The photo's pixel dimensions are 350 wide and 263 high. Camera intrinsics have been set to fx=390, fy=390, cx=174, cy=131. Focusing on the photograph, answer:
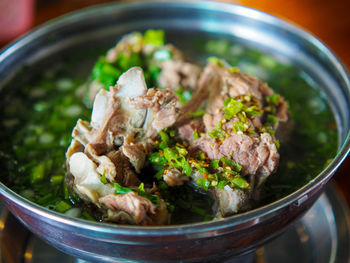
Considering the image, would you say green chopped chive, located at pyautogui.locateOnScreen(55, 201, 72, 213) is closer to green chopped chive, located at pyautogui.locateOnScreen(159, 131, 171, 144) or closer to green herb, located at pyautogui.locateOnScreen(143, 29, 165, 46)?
green chopped chive, located at pyautogui.locateOnScreen(159, 131, 171, 144)

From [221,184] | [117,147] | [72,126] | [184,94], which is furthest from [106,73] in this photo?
[221,184]

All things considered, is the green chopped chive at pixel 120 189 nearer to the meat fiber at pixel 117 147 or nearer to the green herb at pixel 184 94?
the meat fiber at pixel 117 147

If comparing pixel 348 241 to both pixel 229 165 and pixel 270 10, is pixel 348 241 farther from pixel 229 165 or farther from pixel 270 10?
pixel 270 10

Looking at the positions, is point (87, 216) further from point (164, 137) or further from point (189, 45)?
point (189, 45)

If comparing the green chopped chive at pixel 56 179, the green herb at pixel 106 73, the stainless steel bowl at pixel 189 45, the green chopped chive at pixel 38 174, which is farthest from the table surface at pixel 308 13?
the green chopped chive at pixel 56 179

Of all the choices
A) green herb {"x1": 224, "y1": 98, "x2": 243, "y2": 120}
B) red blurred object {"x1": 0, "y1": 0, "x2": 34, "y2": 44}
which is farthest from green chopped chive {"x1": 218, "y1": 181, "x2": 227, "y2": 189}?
red blurred object {"x1": 0, "y1": 0, "x2": 34, "y2": 44}

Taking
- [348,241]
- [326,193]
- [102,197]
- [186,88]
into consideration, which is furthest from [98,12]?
[348,241]
